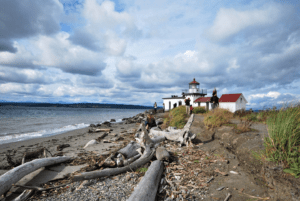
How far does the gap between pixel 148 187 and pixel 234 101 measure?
3015 centimetres

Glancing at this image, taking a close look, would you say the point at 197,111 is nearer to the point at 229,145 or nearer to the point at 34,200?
the point at 229,145

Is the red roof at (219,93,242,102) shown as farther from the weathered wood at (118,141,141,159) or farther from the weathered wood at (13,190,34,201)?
the weathered wood at (13,190,34,201)

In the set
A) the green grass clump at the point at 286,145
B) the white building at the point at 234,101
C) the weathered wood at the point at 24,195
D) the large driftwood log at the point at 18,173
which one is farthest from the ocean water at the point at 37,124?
the white building at the point at 234,101

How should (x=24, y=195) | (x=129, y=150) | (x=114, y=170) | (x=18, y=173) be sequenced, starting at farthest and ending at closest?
1. (x=129, y=150)
2. (x=114, y=170)
3. (x=18, y=173)
4. (x=24, y=195)

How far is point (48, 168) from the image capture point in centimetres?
652

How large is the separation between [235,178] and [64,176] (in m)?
6.48

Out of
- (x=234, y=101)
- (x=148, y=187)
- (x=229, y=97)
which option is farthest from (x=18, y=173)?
(x=229, y=97)

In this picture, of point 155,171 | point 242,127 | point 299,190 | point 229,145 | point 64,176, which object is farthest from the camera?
point 242,127

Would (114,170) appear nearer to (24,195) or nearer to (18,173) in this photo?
(24,195)

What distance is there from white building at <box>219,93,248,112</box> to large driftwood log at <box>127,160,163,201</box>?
28636mm

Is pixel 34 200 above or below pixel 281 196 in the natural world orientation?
below

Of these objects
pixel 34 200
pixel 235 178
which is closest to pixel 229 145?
pixel 235 178

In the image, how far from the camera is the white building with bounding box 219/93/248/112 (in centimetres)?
2929

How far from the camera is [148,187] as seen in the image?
4.47 m
